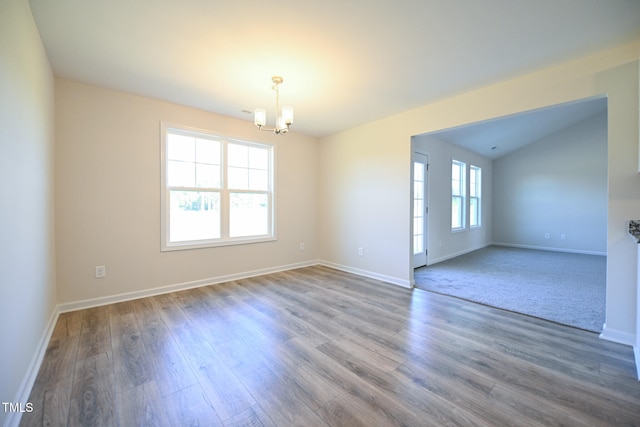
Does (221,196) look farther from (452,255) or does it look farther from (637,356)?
(452,255)

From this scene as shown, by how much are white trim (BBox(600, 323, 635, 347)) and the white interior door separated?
2699 millimetres

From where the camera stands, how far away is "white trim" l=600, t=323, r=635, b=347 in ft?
7.11

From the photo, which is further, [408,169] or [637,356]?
[408,169]

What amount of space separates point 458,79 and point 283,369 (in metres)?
3.21

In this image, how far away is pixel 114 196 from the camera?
122 inches

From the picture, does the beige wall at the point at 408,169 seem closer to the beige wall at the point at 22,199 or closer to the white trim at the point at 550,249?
the beige wall at the point at 22,199

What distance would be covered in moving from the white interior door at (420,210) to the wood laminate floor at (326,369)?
2.03 meters

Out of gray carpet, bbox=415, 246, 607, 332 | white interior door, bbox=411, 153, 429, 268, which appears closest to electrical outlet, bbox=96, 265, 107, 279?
gray carpet, bbox=415, 246, 607, 332

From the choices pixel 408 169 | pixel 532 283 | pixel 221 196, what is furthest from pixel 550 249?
pixel 221 196

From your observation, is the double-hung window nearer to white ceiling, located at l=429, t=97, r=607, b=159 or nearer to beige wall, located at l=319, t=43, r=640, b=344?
white ceiling, located at l=429, t=97, r=607, b=159

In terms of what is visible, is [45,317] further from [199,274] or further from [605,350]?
[605,350]

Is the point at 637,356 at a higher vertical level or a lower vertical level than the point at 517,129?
lower

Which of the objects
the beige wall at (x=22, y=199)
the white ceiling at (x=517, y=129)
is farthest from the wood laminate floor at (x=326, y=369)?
the white ceiling at (x=517, y=129)

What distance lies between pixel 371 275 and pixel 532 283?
2.42 meters
